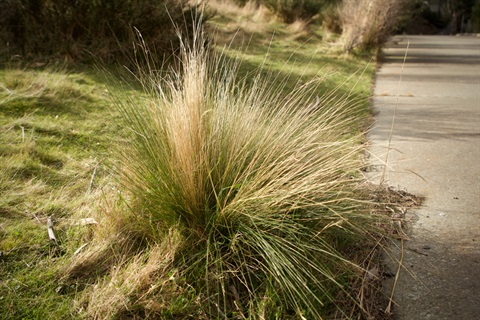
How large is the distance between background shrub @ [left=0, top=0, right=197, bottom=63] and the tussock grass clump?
4349mm

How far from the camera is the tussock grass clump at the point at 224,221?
7.11 ft

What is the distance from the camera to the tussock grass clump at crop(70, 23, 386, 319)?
217cm

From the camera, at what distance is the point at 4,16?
6.75 meters

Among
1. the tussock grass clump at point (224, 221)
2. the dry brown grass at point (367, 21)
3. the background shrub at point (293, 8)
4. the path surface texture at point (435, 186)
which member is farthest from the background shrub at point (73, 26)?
the background shrub at point (293, 8)

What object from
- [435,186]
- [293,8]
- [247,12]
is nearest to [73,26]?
[435,186]

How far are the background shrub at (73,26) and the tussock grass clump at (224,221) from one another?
4.35 metres

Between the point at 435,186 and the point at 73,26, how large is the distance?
5145 millimetres

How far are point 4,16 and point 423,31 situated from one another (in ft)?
116

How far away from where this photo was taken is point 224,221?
2432 mm

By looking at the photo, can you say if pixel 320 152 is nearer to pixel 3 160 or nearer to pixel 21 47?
pixel 3 160

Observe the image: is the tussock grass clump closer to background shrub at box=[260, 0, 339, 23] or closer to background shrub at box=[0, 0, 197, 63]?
background shrub at box=[0, 0, 197, 63]

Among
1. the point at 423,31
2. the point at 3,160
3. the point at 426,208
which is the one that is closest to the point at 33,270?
the point at 3,160

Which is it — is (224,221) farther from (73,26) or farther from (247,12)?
(247,12)

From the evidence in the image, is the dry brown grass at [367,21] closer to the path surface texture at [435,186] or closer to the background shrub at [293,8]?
the path surface texture at [435,186]
